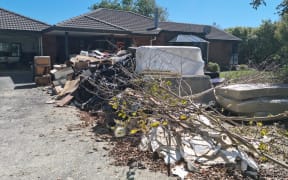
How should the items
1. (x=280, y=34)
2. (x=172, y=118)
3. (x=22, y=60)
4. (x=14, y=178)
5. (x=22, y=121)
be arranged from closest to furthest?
(x=14, y=178) → (x=172, y=118) → (x=22, y=121) → (x=280, y=34) → (x=22, y=60)

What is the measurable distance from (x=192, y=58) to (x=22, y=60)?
17.1 m

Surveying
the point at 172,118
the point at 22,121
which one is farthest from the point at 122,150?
the point at 22,121

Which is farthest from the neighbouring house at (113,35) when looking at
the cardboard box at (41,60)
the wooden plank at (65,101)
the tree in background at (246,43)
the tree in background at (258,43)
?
the wooden plank at (65,101)

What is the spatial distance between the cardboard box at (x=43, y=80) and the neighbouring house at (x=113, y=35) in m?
3.79

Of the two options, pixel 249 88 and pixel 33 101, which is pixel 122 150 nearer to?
pixel 249 88

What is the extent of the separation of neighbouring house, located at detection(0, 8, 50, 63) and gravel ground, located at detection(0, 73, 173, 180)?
11999 millimetres

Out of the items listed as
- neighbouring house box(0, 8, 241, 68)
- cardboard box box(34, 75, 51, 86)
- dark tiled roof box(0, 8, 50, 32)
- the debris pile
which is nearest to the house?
neighbouring house box(0, 8, 241, 68)

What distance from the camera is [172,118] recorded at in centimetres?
445

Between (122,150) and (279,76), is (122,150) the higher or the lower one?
the lower one

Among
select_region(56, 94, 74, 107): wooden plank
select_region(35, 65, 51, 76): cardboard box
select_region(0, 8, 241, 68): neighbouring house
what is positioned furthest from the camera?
select_region(0, 8, 241, 68): neighbouring house

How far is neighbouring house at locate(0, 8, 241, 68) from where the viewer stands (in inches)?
662

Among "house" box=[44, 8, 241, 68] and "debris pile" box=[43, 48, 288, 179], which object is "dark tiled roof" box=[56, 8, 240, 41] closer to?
"house" box=[44, 8, 241, 68]

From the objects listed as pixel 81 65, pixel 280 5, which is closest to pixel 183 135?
pixel 81 65

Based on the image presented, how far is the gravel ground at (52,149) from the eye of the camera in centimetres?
392
